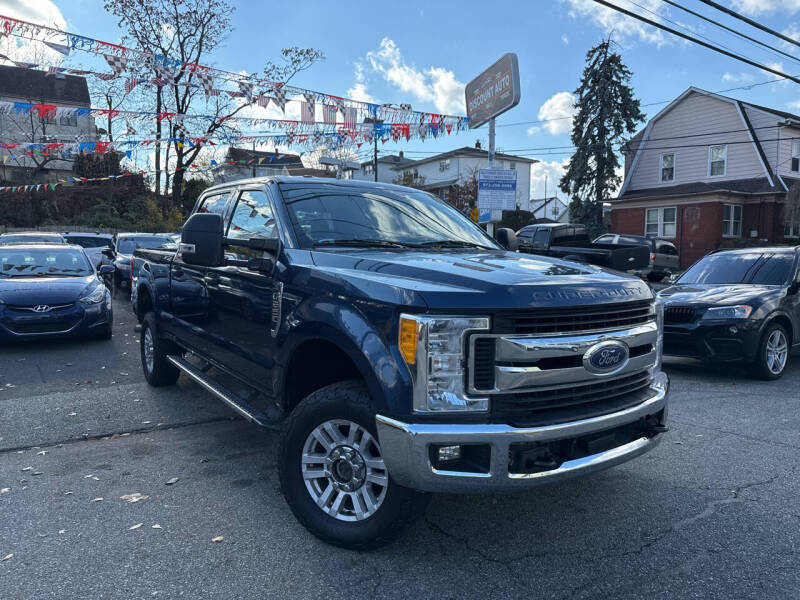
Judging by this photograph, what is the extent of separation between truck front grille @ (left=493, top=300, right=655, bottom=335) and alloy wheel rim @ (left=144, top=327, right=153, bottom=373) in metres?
4.85

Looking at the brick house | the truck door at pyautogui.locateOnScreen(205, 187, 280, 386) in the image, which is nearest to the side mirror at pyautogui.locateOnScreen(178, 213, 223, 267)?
the truck door at pyautogui.locateOnScreen(205, 187, 280, 386)

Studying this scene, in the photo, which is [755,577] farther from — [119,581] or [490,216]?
[490,216]

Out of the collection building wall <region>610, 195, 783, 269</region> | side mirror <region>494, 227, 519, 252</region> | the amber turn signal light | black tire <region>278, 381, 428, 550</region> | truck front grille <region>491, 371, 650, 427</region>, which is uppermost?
building wall <region>610, 195, 783, 269</region>

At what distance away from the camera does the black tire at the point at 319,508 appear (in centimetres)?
287

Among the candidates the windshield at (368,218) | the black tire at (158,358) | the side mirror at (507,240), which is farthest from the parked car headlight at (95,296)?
the side mirror at (507,240)

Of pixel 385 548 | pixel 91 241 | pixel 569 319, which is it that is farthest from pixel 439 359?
pixel 91 241

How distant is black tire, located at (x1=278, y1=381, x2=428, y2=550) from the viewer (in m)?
2.87

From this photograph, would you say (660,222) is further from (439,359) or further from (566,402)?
(439,359)

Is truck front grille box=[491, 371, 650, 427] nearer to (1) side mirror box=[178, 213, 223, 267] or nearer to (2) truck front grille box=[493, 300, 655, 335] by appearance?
(2) truck front grille box=[493, 300, 655, 335]

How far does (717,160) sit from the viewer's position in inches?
1141

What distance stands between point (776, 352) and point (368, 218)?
5641mm

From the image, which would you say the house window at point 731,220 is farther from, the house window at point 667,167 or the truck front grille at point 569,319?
the truck front grille at point 569,319

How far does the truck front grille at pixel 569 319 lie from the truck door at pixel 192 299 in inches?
107

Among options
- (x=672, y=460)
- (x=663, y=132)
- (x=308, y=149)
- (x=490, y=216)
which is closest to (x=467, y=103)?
(x=490, y=216)
